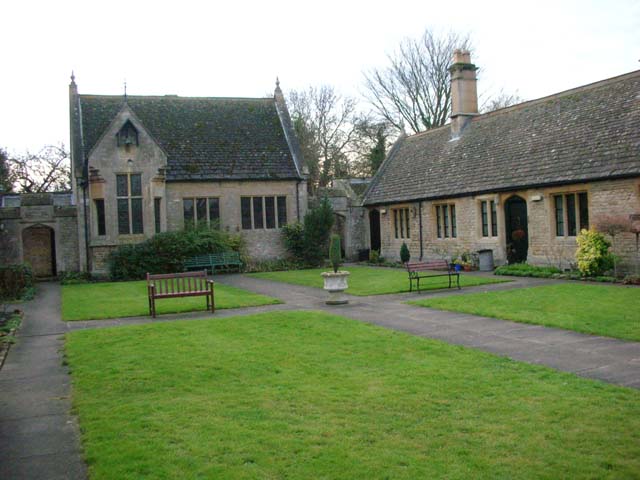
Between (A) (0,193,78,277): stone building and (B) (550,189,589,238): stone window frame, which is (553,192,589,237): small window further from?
(A) (0,193,78,277): stone building

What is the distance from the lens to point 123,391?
804cm

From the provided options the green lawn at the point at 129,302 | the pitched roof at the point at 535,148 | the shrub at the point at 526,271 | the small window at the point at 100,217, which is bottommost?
the green lawn at the point at 129,302

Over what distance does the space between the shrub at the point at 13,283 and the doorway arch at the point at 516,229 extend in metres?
17.5

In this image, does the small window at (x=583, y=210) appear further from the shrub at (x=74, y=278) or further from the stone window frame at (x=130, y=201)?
the shrub at (x=74, y=278)

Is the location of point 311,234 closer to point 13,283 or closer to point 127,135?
point 127,135

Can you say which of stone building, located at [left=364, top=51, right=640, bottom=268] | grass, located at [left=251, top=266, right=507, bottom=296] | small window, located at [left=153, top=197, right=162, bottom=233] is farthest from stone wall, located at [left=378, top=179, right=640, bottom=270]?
small window, located at [left=153, top=197, right=162, bottom=233]

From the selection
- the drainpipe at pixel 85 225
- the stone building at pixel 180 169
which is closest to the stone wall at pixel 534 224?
the stone building at pixel 180 169

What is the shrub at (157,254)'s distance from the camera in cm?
2752

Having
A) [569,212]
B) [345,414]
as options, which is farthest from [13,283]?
[569,212]

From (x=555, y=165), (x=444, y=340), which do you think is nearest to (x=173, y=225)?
(x=555, y=165)

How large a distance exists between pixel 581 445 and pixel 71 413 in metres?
5.41

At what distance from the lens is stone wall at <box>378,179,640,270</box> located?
19.3 meters

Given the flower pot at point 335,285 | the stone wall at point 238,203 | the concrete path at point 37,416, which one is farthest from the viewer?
the stone wall at point 238,203

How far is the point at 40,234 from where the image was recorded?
3030 cm
